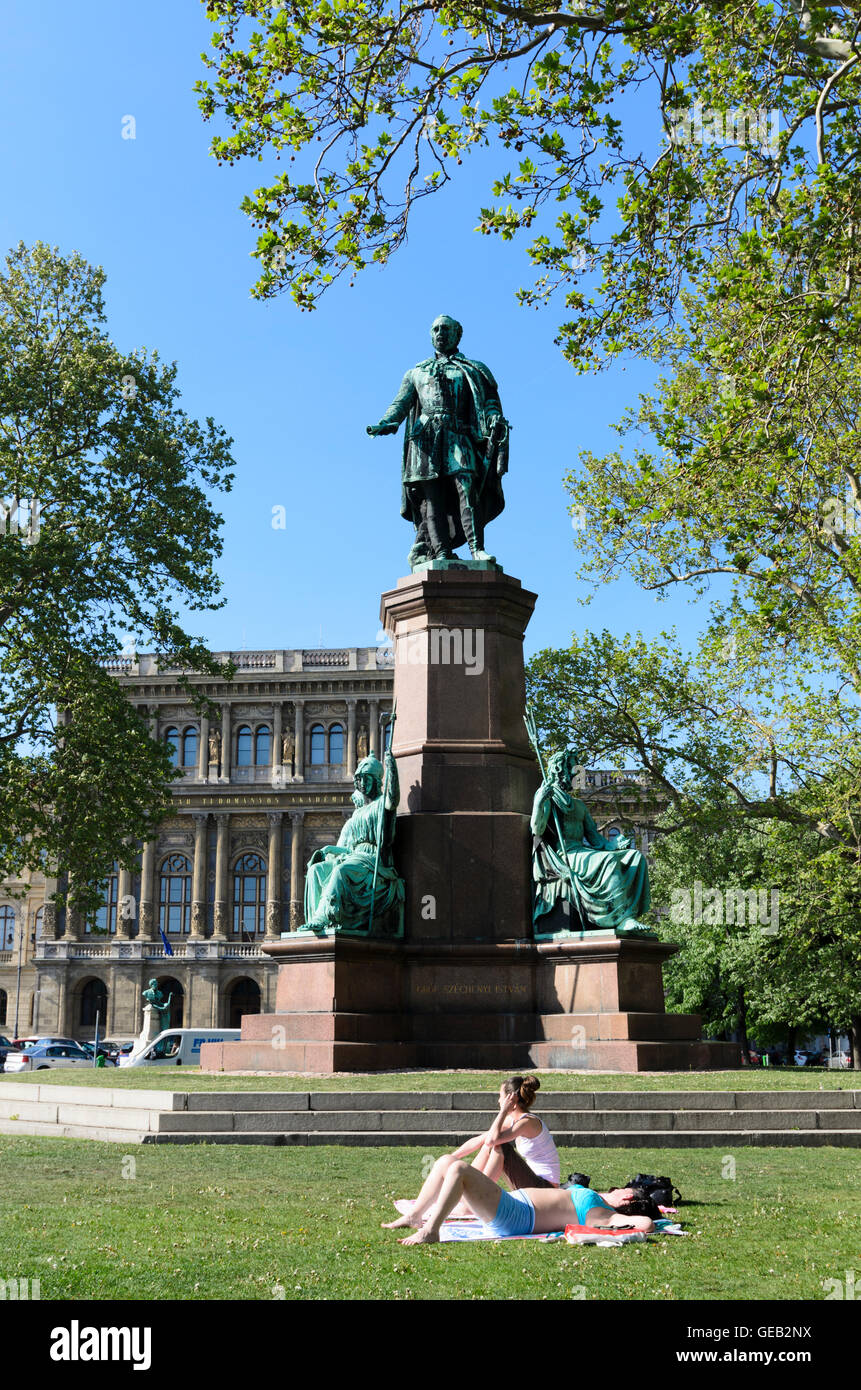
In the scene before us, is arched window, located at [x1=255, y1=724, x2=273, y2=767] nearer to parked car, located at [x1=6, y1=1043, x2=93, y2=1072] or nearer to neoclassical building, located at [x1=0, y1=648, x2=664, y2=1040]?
neoclassical building, located at [x1=0, y1=648, x2=664, y2=1040]

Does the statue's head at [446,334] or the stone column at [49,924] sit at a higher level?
the statue's head at [446,334]

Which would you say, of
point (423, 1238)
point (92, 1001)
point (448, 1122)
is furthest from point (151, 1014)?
point (423, 1238)

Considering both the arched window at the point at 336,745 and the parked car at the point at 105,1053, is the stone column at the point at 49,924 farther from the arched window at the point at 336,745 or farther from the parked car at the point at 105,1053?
the arched window at the point at 336,745

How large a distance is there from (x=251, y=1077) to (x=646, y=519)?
684 cm

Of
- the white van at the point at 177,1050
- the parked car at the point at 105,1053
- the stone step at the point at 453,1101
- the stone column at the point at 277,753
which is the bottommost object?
the parked car at the point at 105,1053

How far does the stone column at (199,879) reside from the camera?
243 ft

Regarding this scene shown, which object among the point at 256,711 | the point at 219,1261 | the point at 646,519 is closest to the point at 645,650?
the point at 646,519

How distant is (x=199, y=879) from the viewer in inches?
2958

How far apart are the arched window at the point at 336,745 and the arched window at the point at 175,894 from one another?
405 inches

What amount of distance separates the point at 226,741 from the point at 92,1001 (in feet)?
53.1

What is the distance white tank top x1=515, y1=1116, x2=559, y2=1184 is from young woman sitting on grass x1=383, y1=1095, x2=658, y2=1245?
1.15 ft

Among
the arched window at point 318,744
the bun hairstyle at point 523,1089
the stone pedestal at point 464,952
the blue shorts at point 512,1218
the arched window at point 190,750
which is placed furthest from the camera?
the arched window at point 190,750

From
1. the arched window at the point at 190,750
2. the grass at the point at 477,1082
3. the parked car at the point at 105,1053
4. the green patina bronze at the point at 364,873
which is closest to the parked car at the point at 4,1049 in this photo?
the parked car at the point at 105,1053

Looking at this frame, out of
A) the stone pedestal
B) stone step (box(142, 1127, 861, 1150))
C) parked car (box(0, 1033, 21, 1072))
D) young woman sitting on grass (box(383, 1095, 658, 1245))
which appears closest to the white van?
parked car (box(0, 1033, 21, 1072))
